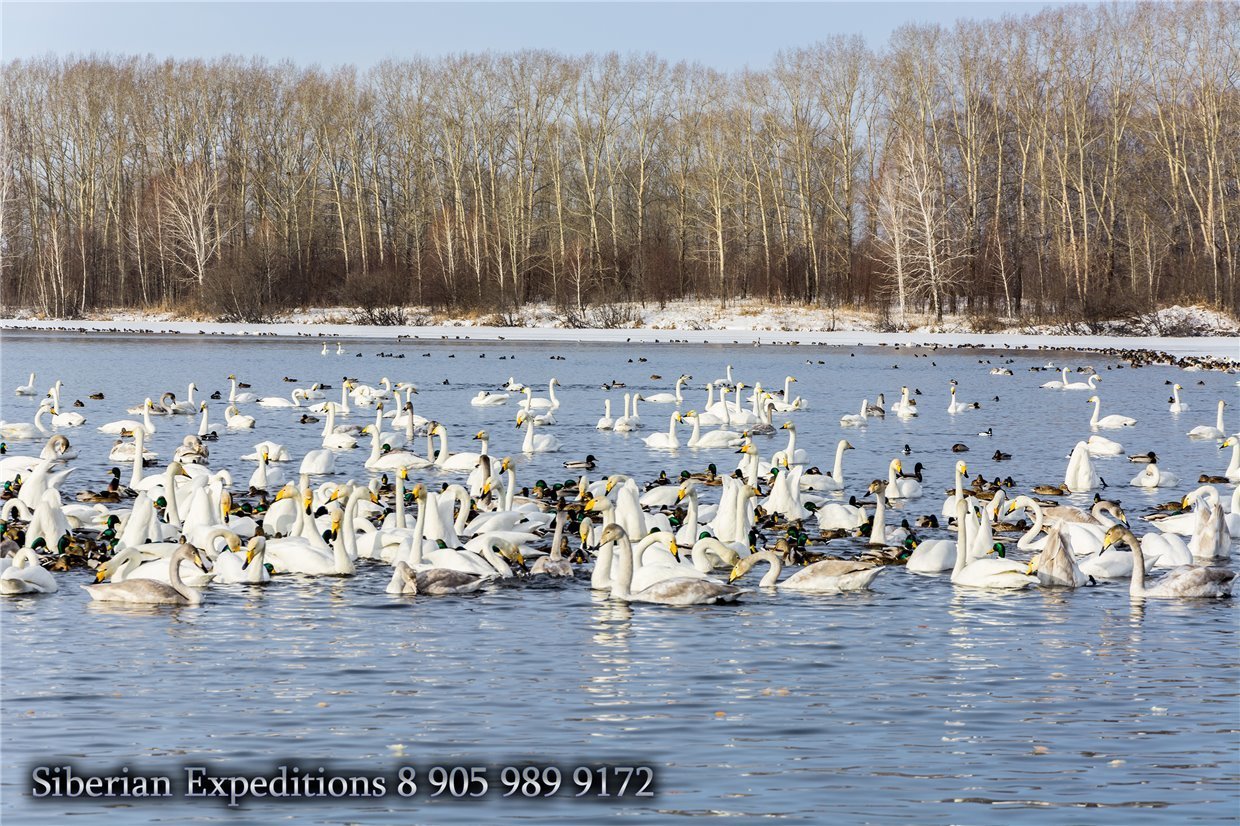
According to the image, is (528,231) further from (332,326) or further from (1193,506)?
(1193,506)

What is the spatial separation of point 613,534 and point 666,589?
65 centimetres

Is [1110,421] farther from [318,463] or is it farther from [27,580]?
[27,580]

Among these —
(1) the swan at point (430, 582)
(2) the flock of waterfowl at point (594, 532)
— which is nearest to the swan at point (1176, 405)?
(2) the flock of waterfowl at point (594, 532)

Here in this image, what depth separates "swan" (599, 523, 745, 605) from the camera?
1313cm

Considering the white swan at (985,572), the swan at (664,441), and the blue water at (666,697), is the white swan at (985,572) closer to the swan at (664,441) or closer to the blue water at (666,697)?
the blue water at (666,697)

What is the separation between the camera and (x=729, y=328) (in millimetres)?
68438

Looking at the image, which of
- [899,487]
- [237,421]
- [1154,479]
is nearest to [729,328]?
[237,421]

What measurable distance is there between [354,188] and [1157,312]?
42.5m

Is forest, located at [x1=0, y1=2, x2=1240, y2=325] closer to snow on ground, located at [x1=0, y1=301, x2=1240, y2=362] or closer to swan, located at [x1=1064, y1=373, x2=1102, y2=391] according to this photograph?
snow on ground, located at [x1=0, y1=301, x2=1240, y2=362]

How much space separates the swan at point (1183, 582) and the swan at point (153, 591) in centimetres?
777

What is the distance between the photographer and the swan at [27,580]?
1317 centimetres

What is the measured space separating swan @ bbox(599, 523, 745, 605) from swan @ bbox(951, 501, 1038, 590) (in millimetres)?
2172

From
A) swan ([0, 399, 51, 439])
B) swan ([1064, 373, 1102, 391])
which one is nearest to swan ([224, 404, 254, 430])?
swan ([0, 399, 51, 439])

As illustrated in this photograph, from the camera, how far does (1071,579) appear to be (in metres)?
14.0
